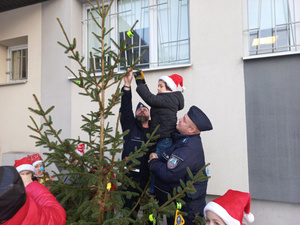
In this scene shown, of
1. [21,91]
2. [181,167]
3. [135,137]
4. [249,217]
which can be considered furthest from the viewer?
[21,91]

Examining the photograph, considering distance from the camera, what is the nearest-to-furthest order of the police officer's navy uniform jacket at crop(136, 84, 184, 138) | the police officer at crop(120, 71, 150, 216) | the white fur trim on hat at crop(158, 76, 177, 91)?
the police officer's navy uniform jacket at crop(136, 84, 184, 138), the white fur trim on hat at crop(158, 76, 177, 91), the police officer at crop(120, 71, 150, 216)

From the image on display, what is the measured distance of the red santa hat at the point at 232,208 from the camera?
1640 millimetres

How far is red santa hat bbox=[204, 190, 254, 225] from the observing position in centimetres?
164

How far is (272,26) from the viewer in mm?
3178

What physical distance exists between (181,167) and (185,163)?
0.05 meters

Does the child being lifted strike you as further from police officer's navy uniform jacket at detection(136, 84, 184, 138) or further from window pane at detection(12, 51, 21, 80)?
window pane at detection(12, 51, 21, 80)

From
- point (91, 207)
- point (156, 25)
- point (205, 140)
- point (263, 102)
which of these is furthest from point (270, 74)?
point (91, 207)

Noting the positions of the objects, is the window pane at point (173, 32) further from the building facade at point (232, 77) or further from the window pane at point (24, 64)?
the window pane at point (24, 64)

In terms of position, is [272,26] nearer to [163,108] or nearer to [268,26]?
[268,26]

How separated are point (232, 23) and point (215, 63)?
614mm

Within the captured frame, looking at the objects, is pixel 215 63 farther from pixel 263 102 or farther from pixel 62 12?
pixel 62 12

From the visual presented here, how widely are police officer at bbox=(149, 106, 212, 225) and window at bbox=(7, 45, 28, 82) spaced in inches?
165

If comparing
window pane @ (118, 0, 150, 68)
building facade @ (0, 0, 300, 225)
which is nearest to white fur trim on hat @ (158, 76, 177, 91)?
building facade @ (0, 0, 300, 225)

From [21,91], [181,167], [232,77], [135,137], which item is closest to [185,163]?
[181,167]
